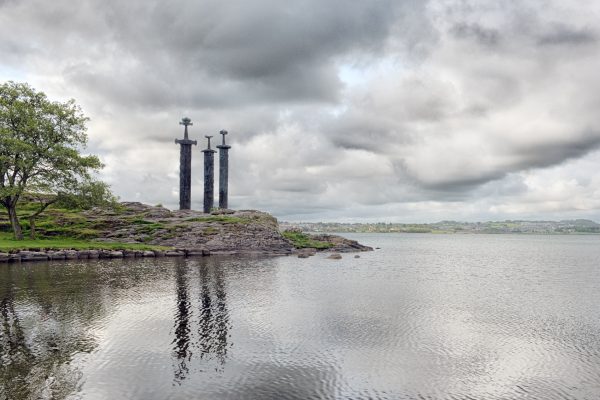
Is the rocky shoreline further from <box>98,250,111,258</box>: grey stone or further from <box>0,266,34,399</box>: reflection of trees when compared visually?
<box>0,266,34,399</box>: reflection of trees

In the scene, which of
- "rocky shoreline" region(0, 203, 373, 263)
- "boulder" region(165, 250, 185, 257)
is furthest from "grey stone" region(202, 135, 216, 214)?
"boulder" region(165, 250, 185, 257)

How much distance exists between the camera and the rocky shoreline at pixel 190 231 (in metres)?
87.3

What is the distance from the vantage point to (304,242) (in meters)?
110

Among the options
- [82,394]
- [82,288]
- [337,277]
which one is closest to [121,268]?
[82,288]

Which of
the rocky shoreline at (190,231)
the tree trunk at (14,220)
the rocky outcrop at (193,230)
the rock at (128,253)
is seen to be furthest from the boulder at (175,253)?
the tree trunk at (14,220)

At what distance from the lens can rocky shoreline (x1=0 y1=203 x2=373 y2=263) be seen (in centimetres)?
8731

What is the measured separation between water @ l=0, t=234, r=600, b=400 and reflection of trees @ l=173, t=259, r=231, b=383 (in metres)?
0.10

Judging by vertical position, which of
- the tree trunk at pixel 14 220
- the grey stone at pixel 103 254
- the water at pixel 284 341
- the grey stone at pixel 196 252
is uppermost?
the tree trunk at pixel 14 220

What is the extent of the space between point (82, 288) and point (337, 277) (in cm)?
3047

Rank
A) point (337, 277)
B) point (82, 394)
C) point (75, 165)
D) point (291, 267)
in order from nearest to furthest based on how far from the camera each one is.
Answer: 1. point (82, 394)
2. point (337, 277)
3. point (291, 267)
4. point (75, 165)

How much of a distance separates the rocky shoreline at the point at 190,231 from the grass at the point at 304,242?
A: 8.53ft

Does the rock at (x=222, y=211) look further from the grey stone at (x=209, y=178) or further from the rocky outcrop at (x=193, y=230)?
the grey stone at (x=209, y=178)

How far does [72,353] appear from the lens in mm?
19641

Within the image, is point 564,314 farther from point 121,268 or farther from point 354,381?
point 121,268
